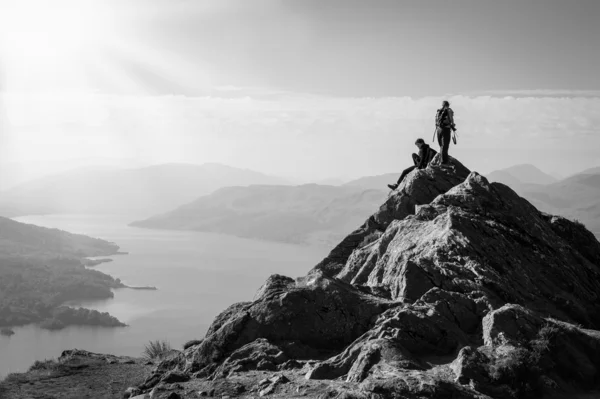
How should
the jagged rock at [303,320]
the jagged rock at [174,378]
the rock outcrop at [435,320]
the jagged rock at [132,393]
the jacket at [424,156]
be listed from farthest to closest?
1. the jacket at [424,156]
2. the jagged rock at [132,393]
3. the jagged rock at [303,320]
4. the jagged rock at [174,378]
5. the rock outcrop at [435,320]

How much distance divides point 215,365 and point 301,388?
4.87 metres

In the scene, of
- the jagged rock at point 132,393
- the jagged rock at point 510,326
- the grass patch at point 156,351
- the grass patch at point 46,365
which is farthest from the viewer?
the grass patch at point 156,351

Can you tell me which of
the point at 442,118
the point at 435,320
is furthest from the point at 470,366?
the point at 442,118

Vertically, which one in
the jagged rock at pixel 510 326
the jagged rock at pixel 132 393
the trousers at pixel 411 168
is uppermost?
the trousers at pixel 411 168

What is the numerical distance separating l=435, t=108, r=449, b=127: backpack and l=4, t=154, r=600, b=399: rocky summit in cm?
659

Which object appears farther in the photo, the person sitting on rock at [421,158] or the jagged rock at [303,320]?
the person sitting on rock at [421,158]

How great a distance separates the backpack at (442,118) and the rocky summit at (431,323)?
6585 mm

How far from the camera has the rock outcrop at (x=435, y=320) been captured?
12.4 metres

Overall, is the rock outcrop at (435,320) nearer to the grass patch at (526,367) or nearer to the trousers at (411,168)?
the grass patch at (526,367)

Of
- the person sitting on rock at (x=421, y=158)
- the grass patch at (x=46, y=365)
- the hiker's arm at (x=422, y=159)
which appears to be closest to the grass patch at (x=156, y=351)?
the grass patch at (x=46, y=365)

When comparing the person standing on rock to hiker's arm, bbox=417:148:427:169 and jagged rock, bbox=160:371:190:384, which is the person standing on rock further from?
jagged rock, bbox=160:371:190:384

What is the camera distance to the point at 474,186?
23.0 metres

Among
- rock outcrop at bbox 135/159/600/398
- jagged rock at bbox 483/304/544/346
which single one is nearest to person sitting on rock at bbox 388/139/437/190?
rock outcrop at bbox 135/159/600/398

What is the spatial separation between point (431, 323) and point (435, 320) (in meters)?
0.23
